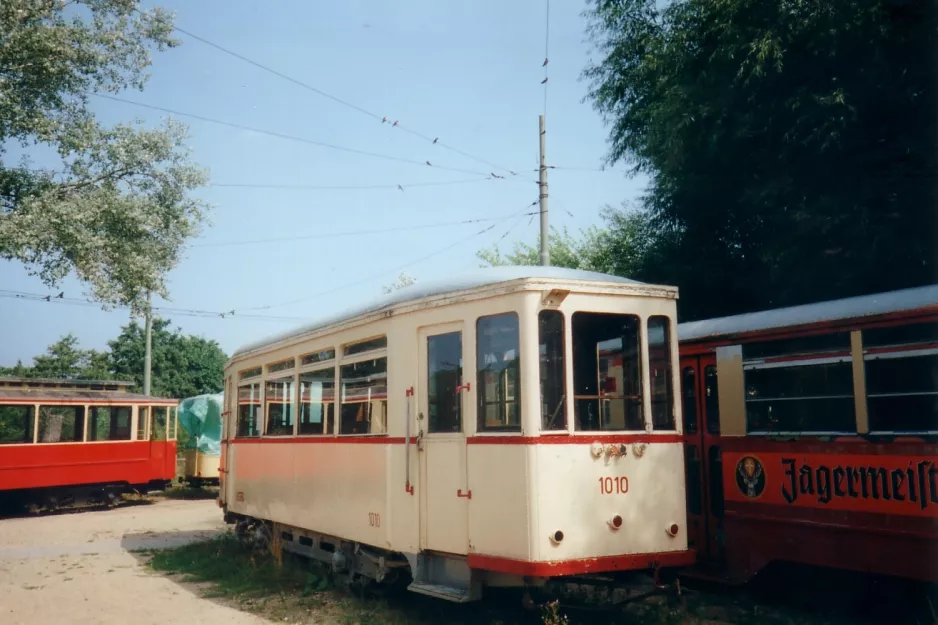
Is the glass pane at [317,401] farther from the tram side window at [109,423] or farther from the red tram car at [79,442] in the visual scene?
the tram side window at [109,423]

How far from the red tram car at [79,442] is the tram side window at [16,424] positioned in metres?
0.02

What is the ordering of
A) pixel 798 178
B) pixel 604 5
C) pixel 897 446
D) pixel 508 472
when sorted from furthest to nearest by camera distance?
pixel 604 5
pixel 798 178
pixel 897 446
pixel 508 472

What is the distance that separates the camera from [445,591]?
21.9 feet

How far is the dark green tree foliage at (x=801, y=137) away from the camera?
418 inches

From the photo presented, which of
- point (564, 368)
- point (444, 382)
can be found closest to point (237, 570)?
point (444, 382)

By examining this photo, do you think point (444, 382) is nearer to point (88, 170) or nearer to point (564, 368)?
point (564, 368)

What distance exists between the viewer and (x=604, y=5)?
1502cm

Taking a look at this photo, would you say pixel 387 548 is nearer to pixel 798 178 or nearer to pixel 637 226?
pixel 798 178

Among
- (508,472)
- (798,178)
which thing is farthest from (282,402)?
(798,178)

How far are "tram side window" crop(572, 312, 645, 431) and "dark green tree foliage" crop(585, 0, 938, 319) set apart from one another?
5641 mm

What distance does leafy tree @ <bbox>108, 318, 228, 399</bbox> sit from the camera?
47938 millimetres

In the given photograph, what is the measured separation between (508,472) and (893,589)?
4.24 m

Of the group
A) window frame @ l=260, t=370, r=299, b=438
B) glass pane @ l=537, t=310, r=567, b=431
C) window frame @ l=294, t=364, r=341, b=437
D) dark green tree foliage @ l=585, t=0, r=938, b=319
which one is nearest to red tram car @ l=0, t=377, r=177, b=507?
window frame @ l=260, t=370, r=299, b=438

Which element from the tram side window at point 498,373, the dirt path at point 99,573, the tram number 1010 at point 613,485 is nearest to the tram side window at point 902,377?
the tram number 1010 at point 613,485
